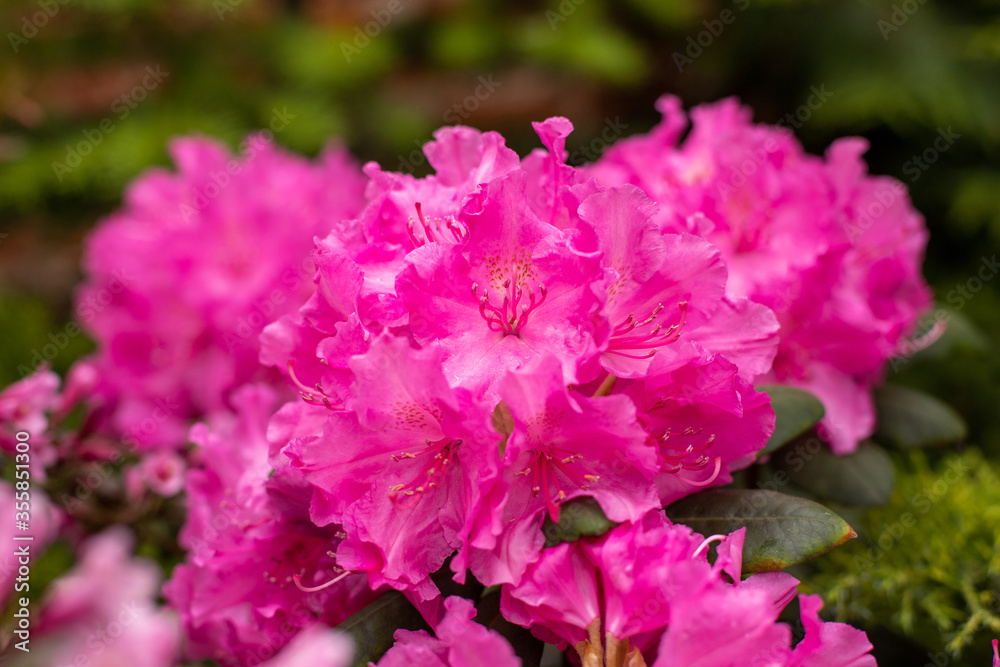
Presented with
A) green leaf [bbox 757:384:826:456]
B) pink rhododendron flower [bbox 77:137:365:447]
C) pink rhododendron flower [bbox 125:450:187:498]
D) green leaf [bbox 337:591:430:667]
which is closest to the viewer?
green leaf [bbox 337:591:430:667]

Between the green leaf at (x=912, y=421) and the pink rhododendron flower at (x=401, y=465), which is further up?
the pink rhododendron flower at (x=401, y=465)

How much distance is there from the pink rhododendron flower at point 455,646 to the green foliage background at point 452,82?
151cm

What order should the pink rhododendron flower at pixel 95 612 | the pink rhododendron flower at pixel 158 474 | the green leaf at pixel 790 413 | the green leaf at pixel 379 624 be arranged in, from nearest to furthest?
the pink rhododendron flower at pixel 95 612 → the green leaf at pixel 379 624 → the green leaf at pixel 790 413 → the pink rhododendron flower at pixel 158 474

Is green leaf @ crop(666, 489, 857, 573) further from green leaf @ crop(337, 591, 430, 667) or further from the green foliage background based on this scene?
the green foliage background

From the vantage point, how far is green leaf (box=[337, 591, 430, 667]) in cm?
62

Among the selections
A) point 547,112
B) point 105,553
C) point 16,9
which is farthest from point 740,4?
point 105,553

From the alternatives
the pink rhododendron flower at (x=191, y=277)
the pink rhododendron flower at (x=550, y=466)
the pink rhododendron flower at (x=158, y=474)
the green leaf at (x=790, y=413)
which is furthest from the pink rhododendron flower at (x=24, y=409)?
the green leaf at (x=790, y=413)

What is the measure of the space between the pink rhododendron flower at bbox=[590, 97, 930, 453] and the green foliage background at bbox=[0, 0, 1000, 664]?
940 millimetres

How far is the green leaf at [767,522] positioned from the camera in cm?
60

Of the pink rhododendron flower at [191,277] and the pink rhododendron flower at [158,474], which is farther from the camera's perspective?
the pink rhododendron flower at [191,277]

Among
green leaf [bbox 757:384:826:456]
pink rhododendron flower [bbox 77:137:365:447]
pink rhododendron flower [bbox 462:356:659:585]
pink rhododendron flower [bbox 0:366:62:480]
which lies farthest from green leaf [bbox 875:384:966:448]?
pink rhododendron flower [bbox 0:366:62:480]

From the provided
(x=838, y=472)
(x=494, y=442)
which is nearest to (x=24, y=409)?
(x=494, y=442)

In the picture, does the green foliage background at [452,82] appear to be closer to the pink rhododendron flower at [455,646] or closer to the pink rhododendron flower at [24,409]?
the pink rhododendron flower at [24,409]

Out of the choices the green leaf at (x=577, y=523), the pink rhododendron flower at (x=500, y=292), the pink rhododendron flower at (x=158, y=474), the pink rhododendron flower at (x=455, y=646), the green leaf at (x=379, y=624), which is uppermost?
the pink rhododendron flower at (x=500, y=292)
